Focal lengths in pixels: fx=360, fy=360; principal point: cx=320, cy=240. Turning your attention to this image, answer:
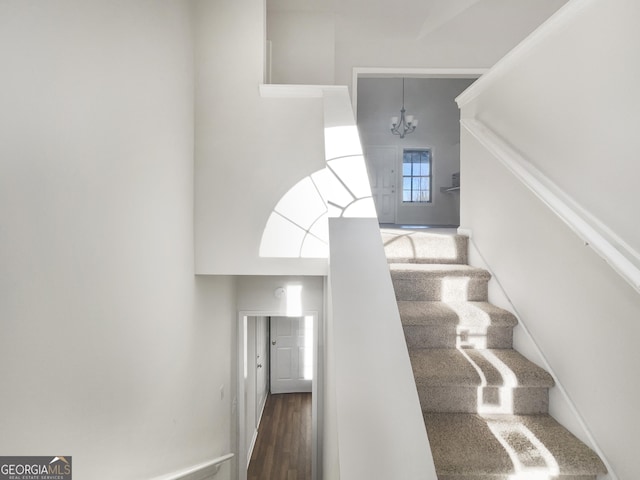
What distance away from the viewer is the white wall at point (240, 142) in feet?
8.23

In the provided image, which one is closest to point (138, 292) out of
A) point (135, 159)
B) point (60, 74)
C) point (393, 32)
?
point (135, 159)

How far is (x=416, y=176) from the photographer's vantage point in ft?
24.4

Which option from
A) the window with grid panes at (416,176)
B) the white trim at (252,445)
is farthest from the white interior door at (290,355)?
the window with grid panes at (416,176)

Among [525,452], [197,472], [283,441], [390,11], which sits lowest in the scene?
[283,441]

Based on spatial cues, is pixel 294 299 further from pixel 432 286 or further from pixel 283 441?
pixel 283 441

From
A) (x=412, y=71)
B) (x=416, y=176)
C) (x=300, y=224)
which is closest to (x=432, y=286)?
(x=300, y=224)

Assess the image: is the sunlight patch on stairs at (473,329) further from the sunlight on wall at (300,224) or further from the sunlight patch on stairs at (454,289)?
the sunlight on wall at (300,224)

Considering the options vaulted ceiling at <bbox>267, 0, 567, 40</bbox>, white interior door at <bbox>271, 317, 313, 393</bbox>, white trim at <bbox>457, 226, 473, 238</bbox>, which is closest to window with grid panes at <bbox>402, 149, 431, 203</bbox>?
white interior door at <bbox>271, 317, 313, 393</bbox>

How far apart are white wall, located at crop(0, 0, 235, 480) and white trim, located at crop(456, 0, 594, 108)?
1.78 metres

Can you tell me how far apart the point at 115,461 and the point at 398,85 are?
717 cm

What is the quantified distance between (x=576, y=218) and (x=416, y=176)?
20.8 ft

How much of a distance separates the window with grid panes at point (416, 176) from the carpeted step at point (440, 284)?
555 cm

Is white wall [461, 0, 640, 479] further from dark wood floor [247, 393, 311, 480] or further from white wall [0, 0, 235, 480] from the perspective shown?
dark wood floor [247, 393, 311, 480]

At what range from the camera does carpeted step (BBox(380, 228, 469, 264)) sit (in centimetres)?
239
